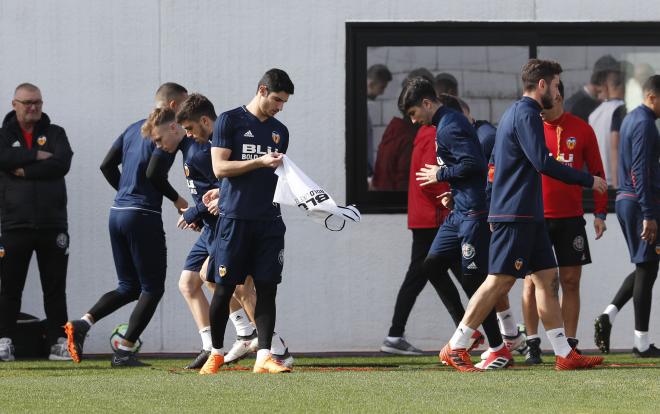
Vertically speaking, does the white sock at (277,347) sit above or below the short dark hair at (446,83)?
below

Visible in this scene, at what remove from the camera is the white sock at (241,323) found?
31.6 ft

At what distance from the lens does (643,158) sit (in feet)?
33.6

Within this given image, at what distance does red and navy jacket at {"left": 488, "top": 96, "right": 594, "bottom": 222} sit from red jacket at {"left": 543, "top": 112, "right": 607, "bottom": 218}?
3.69ft

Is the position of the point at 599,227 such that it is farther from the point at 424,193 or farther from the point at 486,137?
the point at 424,193

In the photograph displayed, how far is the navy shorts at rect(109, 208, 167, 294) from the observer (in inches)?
392

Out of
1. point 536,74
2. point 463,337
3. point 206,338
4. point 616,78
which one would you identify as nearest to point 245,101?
point 206,338

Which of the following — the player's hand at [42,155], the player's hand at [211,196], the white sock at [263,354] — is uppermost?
the player's hand at [42,155]

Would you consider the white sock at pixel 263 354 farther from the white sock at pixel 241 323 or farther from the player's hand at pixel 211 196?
the player's hand at pixel 211 196

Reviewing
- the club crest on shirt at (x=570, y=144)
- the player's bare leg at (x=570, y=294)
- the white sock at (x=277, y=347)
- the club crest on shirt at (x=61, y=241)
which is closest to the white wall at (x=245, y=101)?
the club crest on shirt at (x=61, y=241)

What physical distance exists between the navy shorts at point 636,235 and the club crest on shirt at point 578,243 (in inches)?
35.0

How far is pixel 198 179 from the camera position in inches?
372

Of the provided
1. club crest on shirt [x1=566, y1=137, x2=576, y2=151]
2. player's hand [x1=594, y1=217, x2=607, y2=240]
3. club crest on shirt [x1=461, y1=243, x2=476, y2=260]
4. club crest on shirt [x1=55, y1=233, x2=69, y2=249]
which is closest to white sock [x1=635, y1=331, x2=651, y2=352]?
player's hand [x1=594, y1=217, x2=607, y2=240]

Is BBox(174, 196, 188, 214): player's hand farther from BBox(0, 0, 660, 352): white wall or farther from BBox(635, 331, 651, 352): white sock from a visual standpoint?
BBox(635, 331, 651, 352): white sock

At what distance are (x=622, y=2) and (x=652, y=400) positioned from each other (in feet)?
18.5
